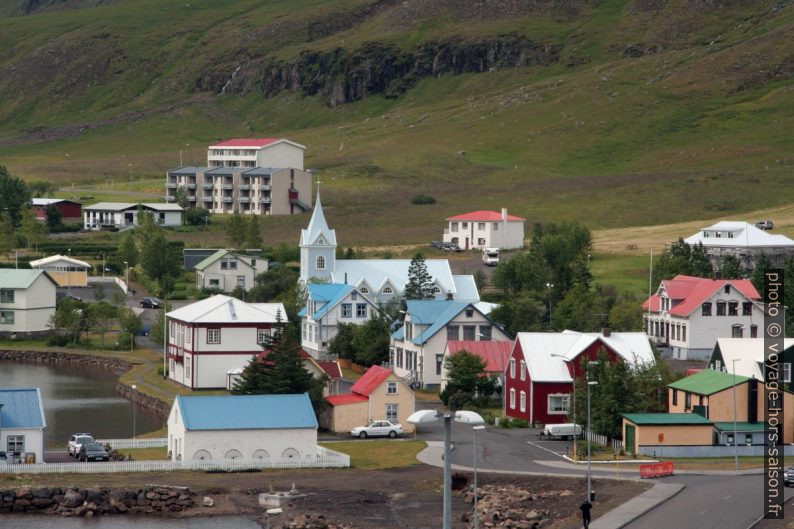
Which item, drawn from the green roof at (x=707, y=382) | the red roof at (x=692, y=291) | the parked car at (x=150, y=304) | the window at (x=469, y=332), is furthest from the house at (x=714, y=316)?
the parked car at (x=150, y=304)

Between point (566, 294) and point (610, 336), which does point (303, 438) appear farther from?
point (566, 294)

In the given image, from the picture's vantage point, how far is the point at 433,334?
86.2m

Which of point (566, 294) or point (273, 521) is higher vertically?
point (566, 294)

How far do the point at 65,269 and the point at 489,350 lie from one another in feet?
178

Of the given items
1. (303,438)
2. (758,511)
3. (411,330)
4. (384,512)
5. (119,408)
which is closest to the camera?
(758,511)

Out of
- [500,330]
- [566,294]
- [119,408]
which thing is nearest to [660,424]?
[500,330]

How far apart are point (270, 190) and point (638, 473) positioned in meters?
118

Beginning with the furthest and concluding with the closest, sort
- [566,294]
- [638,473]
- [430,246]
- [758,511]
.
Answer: [430,246] < [566,294] < [638,473] < [758,511]

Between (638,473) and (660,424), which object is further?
(660,424)

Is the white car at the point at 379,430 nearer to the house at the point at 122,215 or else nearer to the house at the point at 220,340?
the house at the point at 220,340

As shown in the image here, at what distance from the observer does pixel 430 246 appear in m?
146

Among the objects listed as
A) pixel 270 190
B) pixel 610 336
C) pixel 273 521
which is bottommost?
pixel 273 521

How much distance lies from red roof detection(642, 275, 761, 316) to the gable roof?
22574mm

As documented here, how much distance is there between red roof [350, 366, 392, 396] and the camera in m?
72.3
